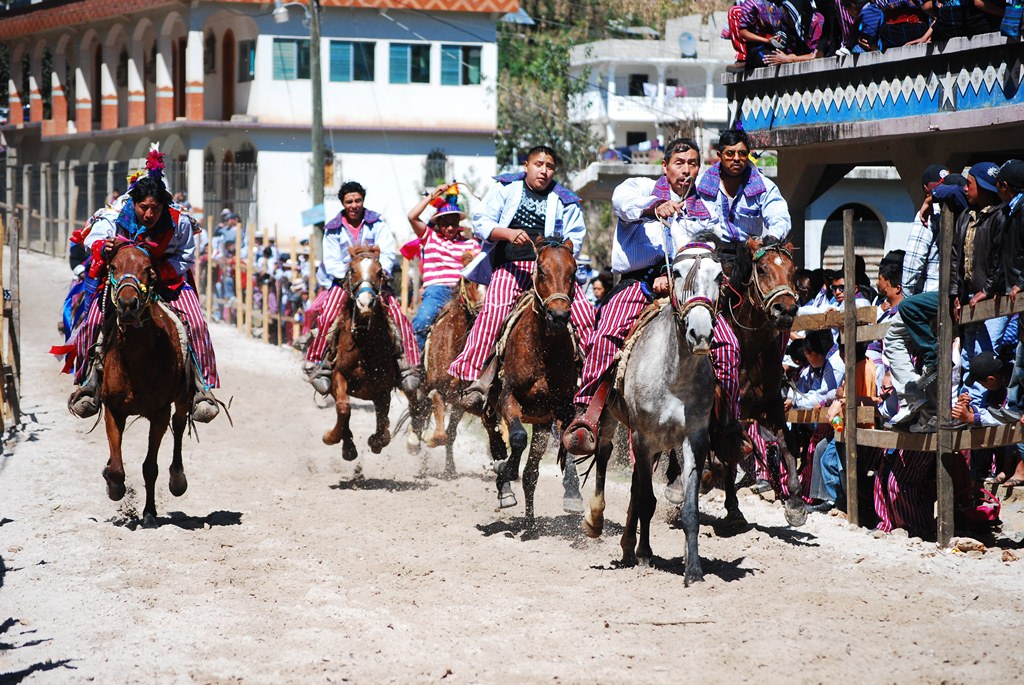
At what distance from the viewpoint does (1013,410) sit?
928cm

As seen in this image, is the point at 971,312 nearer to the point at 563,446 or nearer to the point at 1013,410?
the point at 1013,410

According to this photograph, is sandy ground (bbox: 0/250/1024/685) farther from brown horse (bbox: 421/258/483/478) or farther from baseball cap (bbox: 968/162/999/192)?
baseball cap (bbox: 968/162/999/192)

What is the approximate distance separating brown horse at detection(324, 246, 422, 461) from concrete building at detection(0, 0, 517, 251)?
2572 centimetres

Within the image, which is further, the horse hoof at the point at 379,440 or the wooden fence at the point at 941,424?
the horse hoof at the point at 379,440

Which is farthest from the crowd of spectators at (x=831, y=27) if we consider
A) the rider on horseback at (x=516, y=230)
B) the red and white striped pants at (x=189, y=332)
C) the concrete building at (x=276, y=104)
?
the concrete building at (x=276, y=104)

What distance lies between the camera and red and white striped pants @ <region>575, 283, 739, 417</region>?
9305 millimetres

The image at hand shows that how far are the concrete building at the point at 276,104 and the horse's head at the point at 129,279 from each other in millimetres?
28157

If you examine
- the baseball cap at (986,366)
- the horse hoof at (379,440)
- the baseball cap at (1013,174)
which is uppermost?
the baseball cap at (1013,174)

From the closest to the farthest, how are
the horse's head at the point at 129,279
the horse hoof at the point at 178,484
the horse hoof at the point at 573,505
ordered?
1. the horse's head at the point at 129,279
2. the horse hoof at the point at 573,505
3. the horse hoof at the point at 178,484

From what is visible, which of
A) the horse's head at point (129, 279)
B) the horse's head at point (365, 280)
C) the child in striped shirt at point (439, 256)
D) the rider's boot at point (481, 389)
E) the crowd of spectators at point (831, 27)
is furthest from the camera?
the child in striped shirt at point (439, 256)

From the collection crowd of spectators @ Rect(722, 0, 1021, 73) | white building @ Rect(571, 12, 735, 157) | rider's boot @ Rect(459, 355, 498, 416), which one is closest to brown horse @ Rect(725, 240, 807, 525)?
rider's boot @ Rect(459, 355, 498, 416)

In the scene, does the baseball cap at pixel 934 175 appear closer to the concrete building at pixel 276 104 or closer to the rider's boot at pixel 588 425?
the rider's boot at pixel 588 425

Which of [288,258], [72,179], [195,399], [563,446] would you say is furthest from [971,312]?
[72,179]

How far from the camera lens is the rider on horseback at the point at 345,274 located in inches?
523
